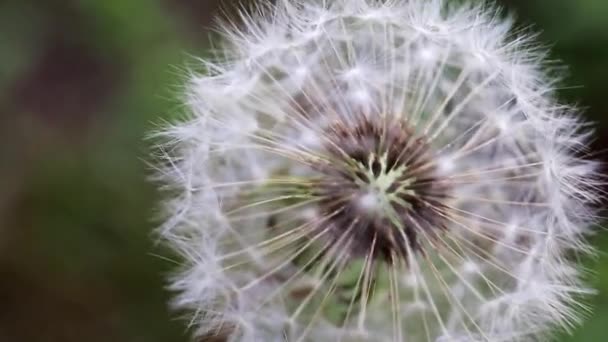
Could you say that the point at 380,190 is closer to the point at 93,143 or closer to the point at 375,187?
the point at 375,187

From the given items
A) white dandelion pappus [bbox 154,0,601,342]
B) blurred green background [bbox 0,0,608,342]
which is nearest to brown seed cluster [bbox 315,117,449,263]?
white dandelion pappus [bbox 154,0,601,342]

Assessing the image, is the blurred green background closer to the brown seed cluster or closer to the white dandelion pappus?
the white dandelion pappus

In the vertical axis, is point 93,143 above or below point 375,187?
above

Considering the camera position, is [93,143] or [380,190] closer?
[380,190]

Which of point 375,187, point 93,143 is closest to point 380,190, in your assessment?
point 375,187

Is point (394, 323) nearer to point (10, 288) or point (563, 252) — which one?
Answer: point (563, 252)
